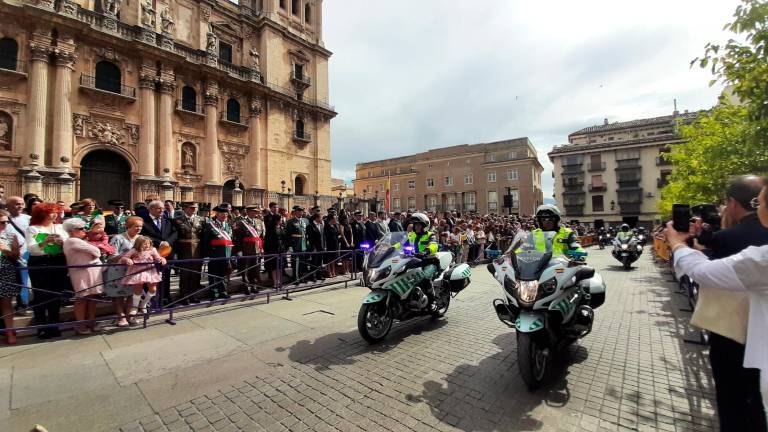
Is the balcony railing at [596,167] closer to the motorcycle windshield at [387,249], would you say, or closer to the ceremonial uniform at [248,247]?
the ceremonial uniform at [248,247]

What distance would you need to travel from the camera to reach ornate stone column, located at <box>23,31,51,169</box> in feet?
56.4

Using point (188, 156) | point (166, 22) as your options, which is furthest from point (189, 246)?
point (166, 22)

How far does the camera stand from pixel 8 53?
1731 centimetres

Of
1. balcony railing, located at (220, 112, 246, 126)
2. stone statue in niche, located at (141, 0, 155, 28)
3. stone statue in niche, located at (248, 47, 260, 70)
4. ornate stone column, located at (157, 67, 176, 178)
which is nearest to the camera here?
stone statue in niche, located at (141, 0, 155, 28)

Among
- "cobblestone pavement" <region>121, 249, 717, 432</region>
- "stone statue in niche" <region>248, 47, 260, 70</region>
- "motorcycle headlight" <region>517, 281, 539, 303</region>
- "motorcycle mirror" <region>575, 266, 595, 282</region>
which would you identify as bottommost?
"cobblestone pavement" <region>121, 249, 717, 432</region>

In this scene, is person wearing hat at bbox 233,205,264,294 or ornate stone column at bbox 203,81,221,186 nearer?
person wearing hat at bbox 233,205,264,294

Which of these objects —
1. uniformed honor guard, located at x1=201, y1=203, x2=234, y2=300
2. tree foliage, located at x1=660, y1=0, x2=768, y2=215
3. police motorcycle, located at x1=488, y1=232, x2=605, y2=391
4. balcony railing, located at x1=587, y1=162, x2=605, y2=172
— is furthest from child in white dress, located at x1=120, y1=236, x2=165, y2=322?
balcony railing, located at x1=587, y1=162, x2=605, y2=172

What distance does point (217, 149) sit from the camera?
2506cm

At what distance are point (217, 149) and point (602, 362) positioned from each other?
2691cm

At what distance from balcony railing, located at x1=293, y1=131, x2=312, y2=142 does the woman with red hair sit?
26422 mm

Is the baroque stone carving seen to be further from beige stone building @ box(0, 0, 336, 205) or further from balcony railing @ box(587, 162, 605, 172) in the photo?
balcony railing @ box(587, 162, 605, 172)

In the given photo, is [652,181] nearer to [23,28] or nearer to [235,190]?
[235,190]

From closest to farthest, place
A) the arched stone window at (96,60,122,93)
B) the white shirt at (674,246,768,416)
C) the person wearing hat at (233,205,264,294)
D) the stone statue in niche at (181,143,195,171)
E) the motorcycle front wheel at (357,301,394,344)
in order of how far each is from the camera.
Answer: the white shirt at (674,246,768,416)
the motorcycle front wheel at (357,301,394,344)
the person wearing hat at (233,205,264,294)
the arched stone window at (96,60,122,93)
the stone statue in niche at (181,143,195,171)

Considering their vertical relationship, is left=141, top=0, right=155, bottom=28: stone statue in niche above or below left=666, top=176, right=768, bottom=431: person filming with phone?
above
